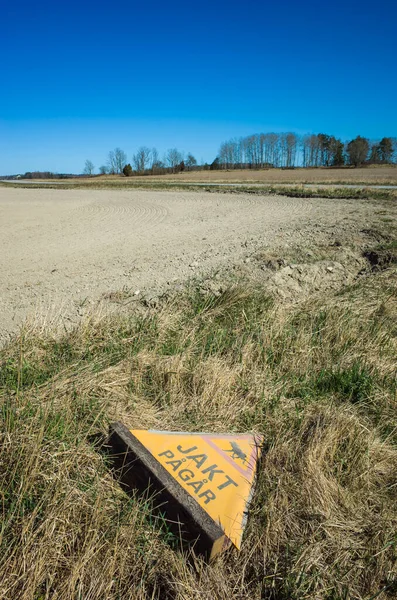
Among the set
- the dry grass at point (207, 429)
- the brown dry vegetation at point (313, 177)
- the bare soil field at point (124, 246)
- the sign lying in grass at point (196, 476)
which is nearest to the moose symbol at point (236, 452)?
the sign lying in grass at point (196, 476)

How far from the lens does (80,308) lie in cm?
457

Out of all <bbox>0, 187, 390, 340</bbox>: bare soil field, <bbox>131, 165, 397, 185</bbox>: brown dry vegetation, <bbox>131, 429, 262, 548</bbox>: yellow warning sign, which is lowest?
<bbox>131, 429, 262, 548</bbox>: yellow warning sign

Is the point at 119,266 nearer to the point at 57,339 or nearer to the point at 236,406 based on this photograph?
the point at 57,339

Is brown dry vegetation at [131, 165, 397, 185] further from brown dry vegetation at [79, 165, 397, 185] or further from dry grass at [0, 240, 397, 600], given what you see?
dry grass at [0, 240, 397, 600]

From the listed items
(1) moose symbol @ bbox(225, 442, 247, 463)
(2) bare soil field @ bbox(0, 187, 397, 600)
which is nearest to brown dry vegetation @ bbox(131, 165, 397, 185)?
(2) bare soil field @ bbox(0, 187, 397, 600)

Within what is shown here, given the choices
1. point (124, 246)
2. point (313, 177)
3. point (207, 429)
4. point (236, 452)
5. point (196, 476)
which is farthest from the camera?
point (313, 177)

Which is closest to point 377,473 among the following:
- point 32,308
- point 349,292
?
point 349,292

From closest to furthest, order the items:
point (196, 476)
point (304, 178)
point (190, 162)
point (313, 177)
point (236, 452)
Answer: point (196, 476) < point (236, 452) < point (304, 178) < point (313, 177) < point (190, 162)

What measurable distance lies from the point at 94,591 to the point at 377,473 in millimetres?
1746

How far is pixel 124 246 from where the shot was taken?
27.6ft

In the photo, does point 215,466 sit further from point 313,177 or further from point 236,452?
point 313,177

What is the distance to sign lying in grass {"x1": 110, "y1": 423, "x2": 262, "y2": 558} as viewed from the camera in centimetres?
188

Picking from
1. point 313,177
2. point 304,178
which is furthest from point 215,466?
point 313,177

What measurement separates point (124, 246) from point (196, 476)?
6.81 m
